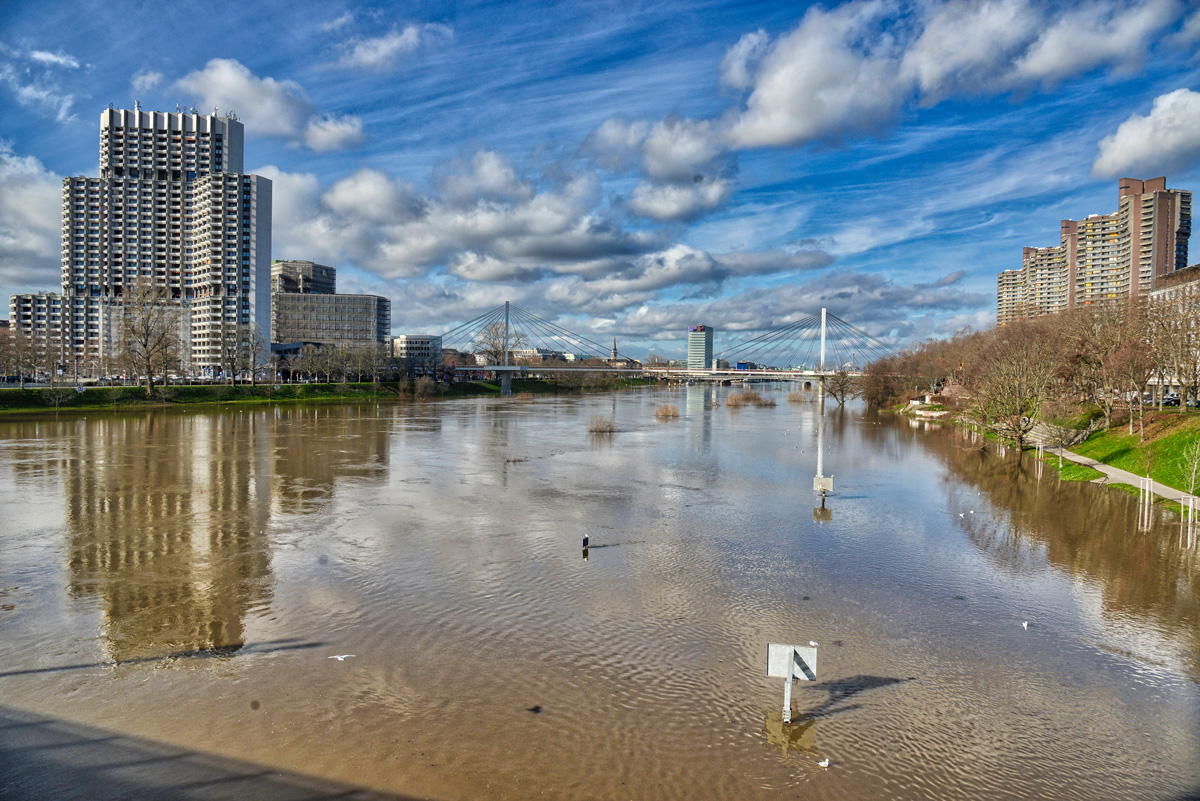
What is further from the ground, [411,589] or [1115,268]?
[1115,268]

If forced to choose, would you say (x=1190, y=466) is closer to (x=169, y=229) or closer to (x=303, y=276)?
(x=169, y=229)

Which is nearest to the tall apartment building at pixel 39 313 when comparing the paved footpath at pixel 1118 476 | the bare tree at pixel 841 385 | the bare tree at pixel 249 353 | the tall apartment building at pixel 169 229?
the tall apartment building at pixel 169 229

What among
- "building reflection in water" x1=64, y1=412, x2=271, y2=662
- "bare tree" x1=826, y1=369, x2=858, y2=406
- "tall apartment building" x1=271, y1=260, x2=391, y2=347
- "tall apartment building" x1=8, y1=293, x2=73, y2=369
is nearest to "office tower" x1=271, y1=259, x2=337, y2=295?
"tall apartment building" x1=271, y1=260, x2=391, y2=347

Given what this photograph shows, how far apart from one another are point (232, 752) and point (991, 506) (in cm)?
2377

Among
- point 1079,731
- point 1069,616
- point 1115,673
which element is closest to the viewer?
point 1079,731

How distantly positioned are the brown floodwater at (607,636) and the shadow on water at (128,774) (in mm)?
89

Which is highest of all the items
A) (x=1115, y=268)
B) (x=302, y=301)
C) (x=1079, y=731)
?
(x=1115, y=268)

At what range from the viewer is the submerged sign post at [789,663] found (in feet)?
26.5

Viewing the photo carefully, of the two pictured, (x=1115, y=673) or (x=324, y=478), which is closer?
(x=1115, y=673)

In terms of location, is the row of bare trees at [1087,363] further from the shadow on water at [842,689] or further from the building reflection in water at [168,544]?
the building reflection in water at [168,544]

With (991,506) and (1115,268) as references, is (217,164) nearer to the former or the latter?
(991,506)

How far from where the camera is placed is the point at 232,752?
744 cm

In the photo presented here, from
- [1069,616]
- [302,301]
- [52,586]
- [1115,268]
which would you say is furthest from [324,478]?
[1115,268]

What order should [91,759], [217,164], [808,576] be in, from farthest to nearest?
[217,164], [808,576], [91,759]
